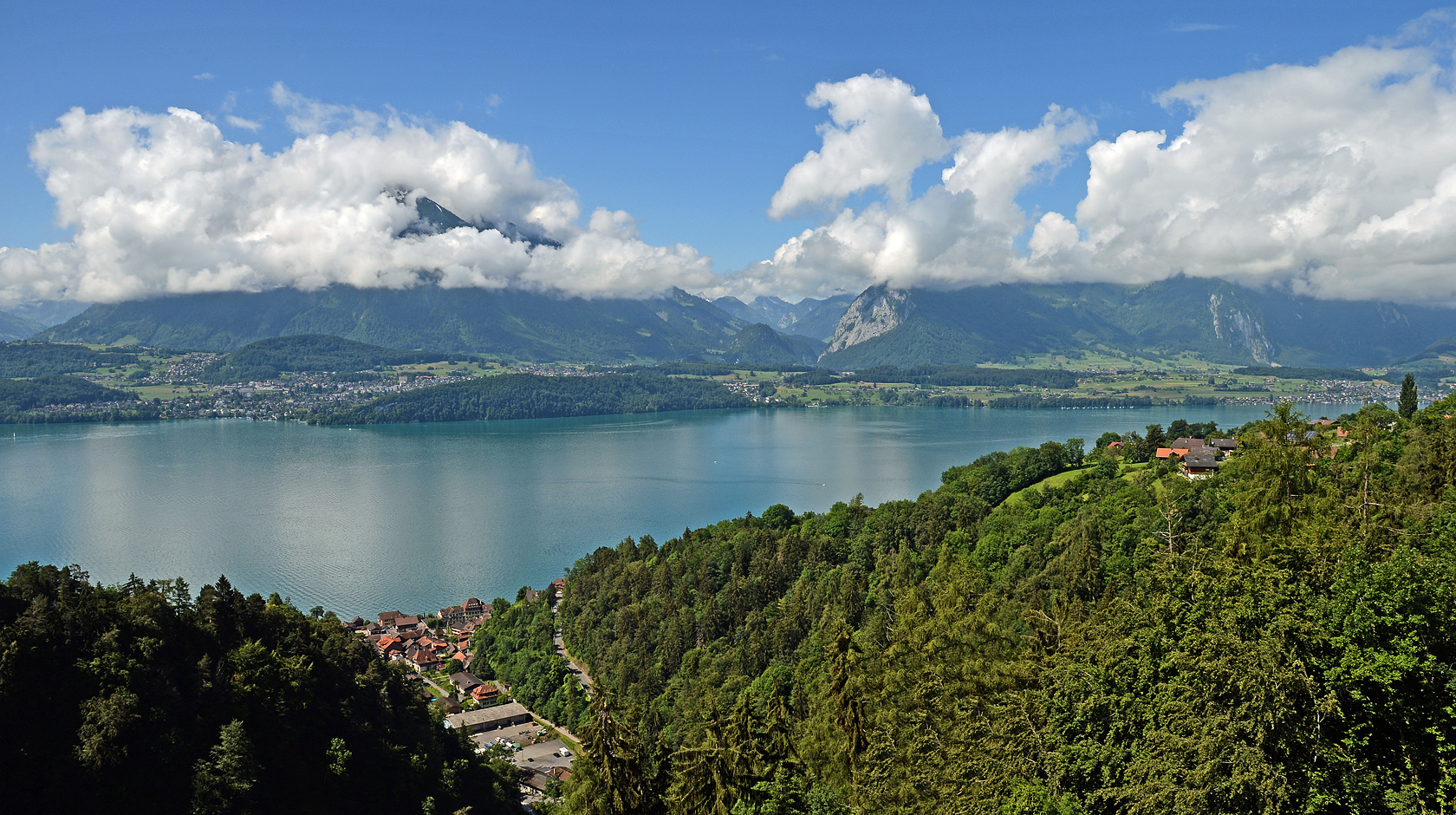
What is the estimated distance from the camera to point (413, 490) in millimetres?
79688

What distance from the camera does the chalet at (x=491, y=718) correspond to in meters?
31.9

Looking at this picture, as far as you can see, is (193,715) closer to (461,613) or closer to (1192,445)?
(461,613)

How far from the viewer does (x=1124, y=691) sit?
414 inches

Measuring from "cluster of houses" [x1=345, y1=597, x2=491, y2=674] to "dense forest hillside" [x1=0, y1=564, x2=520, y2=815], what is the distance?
15789 millimetres

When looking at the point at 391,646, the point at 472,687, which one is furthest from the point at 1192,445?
the point at 391,646

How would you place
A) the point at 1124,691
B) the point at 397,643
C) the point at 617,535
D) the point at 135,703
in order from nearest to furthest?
the point at 1124,691, the point at 135,703, the point at 397,643, the point at 617,535

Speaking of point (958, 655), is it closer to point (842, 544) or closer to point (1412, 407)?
point (842, 544)

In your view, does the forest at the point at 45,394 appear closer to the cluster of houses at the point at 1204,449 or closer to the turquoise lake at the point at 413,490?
the turquoise lake at the point at 413,490

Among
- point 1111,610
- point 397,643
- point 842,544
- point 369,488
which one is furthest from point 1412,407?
point 369,488

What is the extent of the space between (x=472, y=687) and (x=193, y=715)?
62.1ft

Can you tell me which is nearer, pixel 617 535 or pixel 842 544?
pixel 842 544

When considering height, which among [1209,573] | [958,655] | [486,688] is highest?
[1209,573]

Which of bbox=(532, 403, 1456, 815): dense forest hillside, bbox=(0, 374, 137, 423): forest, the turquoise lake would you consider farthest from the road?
bbox=(0, 374, 137, 423): forest

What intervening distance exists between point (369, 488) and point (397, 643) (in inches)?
1793
